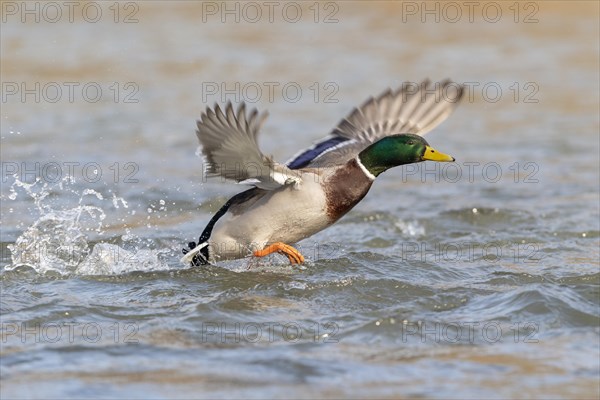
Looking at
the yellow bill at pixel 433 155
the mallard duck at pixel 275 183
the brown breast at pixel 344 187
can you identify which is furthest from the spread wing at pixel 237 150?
the yellow bill at pixel 433 155

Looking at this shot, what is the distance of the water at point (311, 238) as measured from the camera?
19.1ft

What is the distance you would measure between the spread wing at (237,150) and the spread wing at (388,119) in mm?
1082

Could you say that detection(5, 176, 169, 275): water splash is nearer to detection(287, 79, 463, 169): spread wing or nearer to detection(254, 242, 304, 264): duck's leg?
detection(254, 242, 304, 264): duck's leg

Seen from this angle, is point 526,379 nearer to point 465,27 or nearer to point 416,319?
point 416,319

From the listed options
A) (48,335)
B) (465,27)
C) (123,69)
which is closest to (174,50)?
(123,69)

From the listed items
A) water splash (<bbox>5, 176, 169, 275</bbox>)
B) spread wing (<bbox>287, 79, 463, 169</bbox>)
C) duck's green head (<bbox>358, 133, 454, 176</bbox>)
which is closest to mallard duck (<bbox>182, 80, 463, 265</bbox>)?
duck's green head (<bbox>358, 133, 454, 176</bbox>)

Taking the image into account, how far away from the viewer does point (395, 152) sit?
7.52 metres

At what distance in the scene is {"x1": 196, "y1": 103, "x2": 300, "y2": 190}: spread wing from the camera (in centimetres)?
655

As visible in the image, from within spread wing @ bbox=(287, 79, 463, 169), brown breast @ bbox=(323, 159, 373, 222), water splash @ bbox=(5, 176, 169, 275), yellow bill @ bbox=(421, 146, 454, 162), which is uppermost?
spread wing @ bbox=(287, 79, 463, 169)

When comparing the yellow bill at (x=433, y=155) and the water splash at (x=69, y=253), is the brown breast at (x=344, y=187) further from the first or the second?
the water splash at (x=69, y=253)

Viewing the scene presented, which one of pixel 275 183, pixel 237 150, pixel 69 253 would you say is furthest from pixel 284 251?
pixel 69 253

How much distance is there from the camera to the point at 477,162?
1178 centimetres

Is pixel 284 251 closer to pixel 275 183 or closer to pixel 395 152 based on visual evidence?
pixel 275 183

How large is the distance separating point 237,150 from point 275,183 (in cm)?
48
